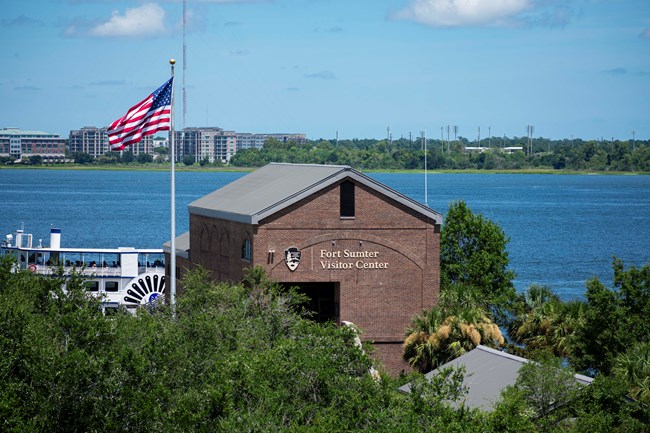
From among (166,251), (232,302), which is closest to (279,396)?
(232,302)

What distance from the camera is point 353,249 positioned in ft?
181

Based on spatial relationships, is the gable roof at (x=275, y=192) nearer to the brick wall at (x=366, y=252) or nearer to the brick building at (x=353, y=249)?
the brick building at (x=353, y=249)

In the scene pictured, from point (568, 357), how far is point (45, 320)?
71.2ft

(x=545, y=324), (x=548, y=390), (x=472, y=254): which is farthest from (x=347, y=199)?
(x=548, y=390)

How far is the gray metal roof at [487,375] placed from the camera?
40.2 metres

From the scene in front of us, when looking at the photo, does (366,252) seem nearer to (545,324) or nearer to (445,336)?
(445,336)

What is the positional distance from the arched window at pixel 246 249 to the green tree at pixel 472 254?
40.2 feet

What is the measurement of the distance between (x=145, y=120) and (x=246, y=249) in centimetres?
1026

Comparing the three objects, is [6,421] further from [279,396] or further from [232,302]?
[232,302]

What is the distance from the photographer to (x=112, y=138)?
153 ft

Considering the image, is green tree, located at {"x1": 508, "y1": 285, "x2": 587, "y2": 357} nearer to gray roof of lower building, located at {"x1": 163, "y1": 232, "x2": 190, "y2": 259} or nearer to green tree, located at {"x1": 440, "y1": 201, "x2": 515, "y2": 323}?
green tree, located at {"x1": 440, "y1": 201, "x2": 515, "y2": 323}

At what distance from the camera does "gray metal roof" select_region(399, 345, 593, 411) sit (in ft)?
132

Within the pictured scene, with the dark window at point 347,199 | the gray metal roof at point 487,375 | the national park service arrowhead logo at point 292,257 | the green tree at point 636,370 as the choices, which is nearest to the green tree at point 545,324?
the gray metal roof at point 487,375

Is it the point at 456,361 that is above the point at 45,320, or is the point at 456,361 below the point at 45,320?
below
